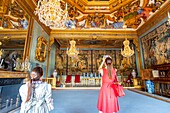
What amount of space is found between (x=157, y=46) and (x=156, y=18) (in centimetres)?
204

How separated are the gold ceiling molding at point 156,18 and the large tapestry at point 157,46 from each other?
0.52 meters

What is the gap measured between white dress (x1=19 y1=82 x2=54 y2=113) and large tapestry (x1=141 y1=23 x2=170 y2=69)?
738 centimetres

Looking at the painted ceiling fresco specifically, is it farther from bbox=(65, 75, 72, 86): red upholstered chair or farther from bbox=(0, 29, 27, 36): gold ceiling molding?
bbox=(65, 75, 72, 86): red upholstered chair

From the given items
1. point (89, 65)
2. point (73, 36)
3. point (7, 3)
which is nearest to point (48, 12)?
point (7, 3)

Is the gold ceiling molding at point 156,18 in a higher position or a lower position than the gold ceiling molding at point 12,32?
higher

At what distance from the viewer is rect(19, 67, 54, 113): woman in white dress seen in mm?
1365

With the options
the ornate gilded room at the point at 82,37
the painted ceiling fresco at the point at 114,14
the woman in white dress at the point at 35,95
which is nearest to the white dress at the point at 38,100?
the woman in white dress at the point at 35,95

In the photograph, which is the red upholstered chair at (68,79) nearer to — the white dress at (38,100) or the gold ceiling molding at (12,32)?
the gold ceiling molding at (12,32)

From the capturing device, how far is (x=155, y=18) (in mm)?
7594

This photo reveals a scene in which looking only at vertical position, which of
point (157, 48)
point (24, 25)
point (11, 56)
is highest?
point (24, 25)

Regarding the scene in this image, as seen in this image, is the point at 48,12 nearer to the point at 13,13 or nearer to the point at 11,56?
the point at 13,13

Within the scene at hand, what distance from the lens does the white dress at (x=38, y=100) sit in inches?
54.1

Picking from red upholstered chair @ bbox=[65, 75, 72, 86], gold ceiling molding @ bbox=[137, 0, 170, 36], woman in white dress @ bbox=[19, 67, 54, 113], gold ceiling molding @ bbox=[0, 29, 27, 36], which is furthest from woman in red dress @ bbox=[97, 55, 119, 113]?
red upholstered chair @ bbox=[65, 75, 72, 86]

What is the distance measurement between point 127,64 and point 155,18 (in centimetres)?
583
